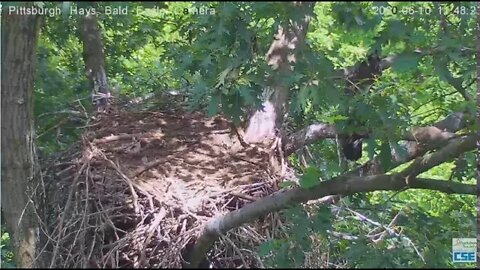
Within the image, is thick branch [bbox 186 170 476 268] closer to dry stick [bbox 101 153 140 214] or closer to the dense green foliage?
the dense green foliage

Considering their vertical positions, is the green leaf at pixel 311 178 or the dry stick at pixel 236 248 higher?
the green leaf at pixel 311 178

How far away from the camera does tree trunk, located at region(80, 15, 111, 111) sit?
14.4ft

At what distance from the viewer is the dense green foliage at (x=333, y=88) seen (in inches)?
103

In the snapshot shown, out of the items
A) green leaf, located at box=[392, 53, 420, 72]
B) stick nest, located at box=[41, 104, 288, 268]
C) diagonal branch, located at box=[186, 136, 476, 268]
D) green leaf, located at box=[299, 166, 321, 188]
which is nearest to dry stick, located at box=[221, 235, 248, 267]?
stick nest, located at box=[41, 104, 288, 268]

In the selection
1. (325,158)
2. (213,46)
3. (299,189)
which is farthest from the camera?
(325,158)

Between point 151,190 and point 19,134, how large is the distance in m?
0.74

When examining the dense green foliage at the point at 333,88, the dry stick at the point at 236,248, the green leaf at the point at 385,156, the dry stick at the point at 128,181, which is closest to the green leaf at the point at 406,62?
the dense green foliage at the point at 333,88

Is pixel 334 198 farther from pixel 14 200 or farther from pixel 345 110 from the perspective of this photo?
pixel 14 200

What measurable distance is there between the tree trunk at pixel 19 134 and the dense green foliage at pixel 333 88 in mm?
440

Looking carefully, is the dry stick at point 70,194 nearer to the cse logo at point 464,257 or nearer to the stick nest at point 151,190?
the stick nest at point 151,190

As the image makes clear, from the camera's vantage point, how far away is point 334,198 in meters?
3.70

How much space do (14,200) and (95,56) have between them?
153 centimetres

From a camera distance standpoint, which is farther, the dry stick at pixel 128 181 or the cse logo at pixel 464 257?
the dry stick at pixel 128 181

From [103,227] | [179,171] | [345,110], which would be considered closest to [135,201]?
[103,227]
